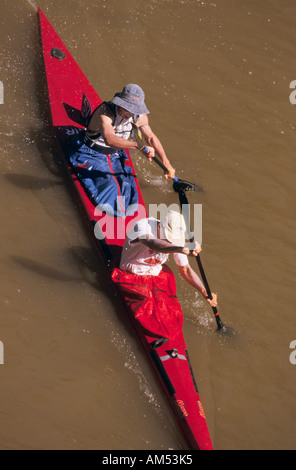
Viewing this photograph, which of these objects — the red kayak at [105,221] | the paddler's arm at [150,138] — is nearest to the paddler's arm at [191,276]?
the red kayak at [105,221]

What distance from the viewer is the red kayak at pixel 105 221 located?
4.85 metres

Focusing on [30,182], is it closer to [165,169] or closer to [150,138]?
[150,138]

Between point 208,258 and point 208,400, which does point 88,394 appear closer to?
point 208,400

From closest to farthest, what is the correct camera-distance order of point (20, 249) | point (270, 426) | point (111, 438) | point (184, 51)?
point (111, 438)
point (270, 426)
point (20, 249)
point (184, 51)

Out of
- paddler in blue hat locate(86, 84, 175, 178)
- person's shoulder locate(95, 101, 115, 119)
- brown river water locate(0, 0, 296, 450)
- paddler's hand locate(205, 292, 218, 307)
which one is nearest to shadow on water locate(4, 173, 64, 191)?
brown river water locate(0, 0, 296, 450)

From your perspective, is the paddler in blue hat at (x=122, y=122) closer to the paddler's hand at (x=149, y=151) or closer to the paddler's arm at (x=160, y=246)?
the paddler's hand at (x=149, y=151)

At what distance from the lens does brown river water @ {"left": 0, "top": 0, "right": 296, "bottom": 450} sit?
16.4 ft

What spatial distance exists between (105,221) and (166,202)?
3.57 ft

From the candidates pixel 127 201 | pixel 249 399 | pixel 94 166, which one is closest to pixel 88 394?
pixel 249 399

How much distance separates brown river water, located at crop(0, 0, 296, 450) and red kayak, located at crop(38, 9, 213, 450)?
0.20m

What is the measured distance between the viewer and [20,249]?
5.82 meters

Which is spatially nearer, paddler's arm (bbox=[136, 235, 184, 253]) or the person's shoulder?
paddler's arm (bbox=[136, 235, 184, 253])

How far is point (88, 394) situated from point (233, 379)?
1.38m

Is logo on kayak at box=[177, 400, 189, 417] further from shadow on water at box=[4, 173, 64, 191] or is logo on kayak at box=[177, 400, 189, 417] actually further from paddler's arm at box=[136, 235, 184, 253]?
shadow on water at box=[4, 173, 64, 191]
